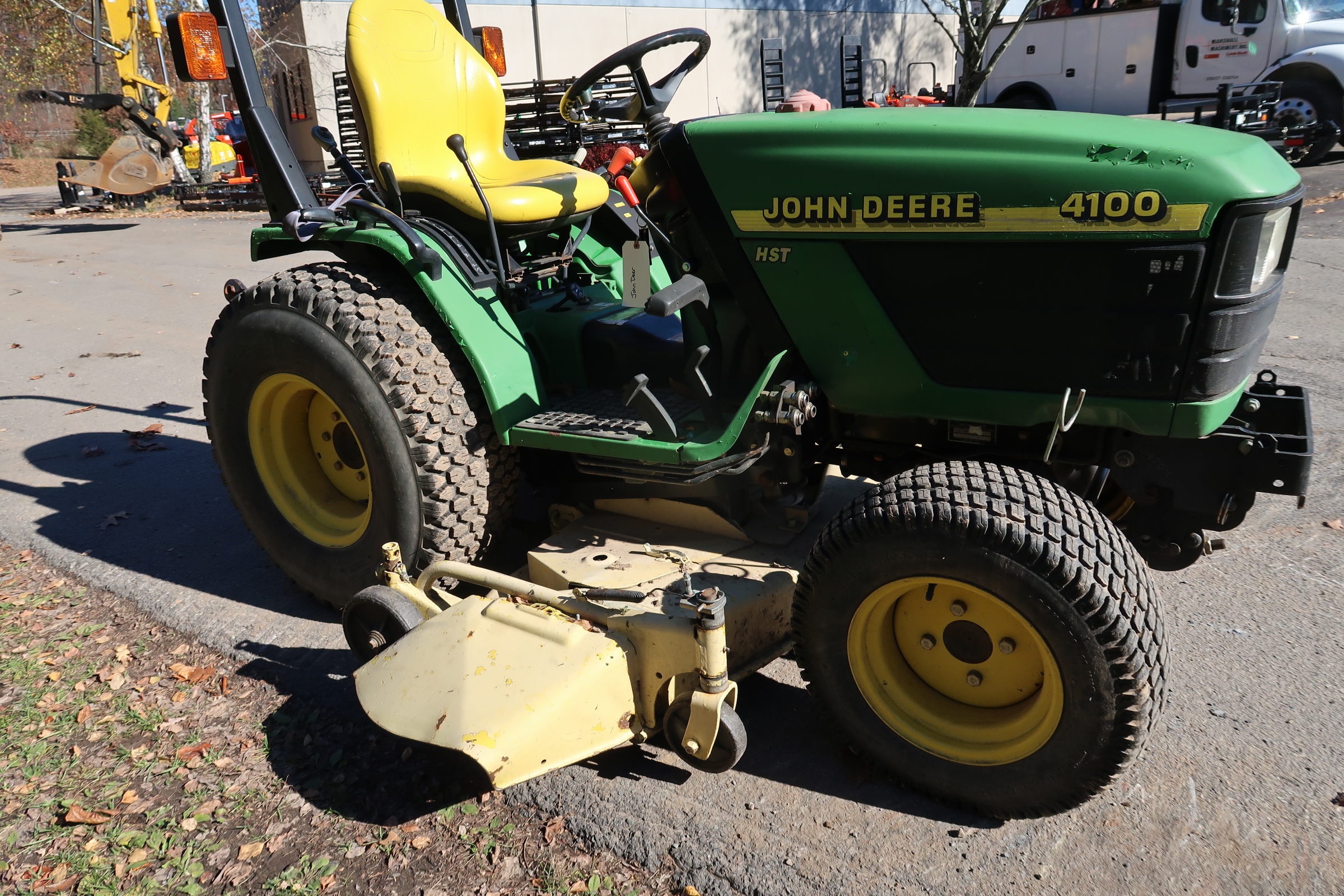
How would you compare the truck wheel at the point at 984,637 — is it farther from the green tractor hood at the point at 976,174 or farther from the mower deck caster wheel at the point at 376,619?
the mower deck caster wheel at the point at 376,619

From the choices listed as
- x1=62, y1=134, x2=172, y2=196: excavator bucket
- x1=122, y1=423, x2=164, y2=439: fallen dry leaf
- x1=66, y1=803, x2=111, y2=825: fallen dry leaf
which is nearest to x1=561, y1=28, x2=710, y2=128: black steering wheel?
x1=66, y1=803, x2=111, y2=825: fallen dry leaf

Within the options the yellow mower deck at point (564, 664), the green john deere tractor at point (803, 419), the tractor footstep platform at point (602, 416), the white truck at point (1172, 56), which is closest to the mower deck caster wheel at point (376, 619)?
the green john deere tractor at point (803, 419)

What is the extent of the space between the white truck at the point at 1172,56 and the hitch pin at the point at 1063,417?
11399 millimetres

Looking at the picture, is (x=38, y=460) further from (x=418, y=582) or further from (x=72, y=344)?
(x=418, y=582)

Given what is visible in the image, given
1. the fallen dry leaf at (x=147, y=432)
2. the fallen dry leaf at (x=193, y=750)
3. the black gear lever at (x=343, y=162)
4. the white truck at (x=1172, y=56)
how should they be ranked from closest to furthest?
the fallen dry leaf at (x=193, y=750) → the black gear lever at (x=343, y=162) → the fallen dry leaf at (x=147, y=432) → the white truck at (x=1172, y=56)

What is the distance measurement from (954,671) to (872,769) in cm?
31

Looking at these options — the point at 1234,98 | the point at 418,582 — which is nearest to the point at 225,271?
the point at 418,582

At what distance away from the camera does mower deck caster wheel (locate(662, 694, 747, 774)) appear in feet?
7.32

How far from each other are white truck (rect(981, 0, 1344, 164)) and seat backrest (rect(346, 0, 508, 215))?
11.0m

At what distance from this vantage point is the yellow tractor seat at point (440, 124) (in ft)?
10.3

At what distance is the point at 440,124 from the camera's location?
3.39 m

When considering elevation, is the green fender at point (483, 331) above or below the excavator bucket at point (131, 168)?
above

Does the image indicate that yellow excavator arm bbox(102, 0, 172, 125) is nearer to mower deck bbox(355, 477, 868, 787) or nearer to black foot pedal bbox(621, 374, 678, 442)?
black foot pedal bbox(621, 374, 678, 442)

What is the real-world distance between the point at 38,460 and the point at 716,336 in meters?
3.81
